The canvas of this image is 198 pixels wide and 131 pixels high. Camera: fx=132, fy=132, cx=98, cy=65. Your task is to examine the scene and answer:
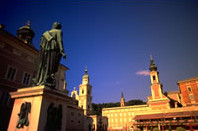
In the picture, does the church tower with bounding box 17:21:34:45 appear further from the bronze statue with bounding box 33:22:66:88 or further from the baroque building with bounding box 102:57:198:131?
the baroque building with bounding box 102:57:198:131

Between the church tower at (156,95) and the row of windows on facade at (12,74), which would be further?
the church tower at (156,95)

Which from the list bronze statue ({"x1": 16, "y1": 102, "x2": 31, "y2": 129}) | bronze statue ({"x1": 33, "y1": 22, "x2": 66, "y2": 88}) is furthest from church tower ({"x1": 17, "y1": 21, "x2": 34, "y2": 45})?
bronze statue ({"x1": 16, "y1": 102, "x2": 31, "y2": 129})

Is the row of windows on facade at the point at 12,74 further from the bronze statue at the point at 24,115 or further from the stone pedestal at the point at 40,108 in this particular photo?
the bronze statue at the point at 24,115

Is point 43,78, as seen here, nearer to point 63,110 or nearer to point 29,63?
point 63,110

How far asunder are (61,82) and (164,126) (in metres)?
29.5

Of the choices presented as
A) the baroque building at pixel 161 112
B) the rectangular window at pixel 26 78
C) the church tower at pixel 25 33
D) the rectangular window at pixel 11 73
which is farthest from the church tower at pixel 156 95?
the rectangular window at pixel 11 73

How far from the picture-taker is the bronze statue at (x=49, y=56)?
18.0 feet

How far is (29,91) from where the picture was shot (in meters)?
4.79

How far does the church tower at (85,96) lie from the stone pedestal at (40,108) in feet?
175

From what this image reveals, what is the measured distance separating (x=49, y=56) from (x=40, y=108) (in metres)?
2.28

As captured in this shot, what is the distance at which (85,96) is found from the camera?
58.4m

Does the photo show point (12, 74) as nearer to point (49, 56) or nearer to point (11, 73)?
point (11, 73)

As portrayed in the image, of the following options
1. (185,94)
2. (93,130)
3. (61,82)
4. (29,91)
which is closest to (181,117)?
(185,94)

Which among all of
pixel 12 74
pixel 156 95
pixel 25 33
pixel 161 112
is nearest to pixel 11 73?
pixel 12 74
